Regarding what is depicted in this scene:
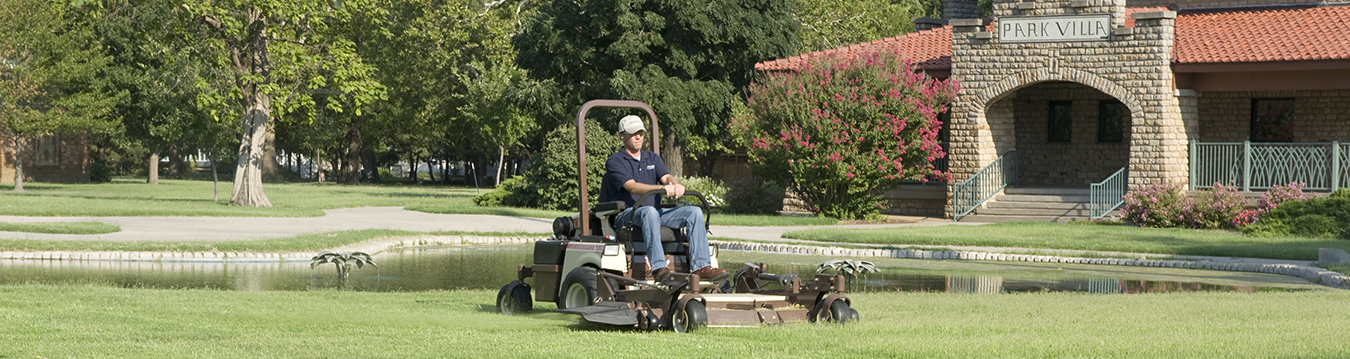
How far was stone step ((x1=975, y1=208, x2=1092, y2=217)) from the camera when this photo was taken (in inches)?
1109

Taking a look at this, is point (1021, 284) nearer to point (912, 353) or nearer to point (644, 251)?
point (644, 251)

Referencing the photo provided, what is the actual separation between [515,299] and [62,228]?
12358 millimetres

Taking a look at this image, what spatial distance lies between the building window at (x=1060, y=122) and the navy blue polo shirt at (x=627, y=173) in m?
22.8

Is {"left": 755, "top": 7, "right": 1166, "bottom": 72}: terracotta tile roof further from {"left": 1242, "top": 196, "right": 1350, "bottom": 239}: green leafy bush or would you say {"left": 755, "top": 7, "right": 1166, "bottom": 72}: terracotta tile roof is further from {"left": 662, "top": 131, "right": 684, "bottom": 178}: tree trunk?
{"left": 1242, "top": 196, "right": 1350, "bottom": 239}: green leafy bush

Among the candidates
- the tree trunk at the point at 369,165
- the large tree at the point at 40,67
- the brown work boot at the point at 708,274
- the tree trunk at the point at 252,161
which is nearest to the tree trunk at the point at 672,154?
the tree trunk at the point at 252,161

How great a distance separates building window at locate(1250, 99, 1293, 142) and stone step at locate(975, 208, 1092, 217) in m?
4.75

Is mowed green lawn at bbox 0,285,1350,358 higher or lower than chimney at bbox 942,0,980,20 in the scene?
lower

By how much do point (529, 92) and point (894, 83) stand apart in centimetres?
1380

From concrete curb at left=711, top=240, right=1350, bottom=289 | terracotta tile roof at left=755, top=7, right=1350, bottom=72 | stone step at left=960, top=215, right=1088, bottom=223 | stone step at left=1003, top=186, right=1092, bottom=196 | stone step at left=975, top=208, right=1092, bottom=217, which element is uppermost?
terracotta tile roof at left=755, top=7, right=1350, bottom=72

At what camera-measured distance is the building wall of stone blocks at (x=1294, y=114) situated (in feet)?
93.3

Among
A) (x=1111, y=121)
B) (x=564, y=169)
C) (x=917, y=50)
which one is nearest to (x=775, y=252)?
(x=564, y=169)

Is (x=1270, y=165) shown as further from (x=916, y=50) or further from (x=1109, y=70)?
(x=916, y=50)

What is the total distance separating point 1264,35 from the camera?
2811 cm

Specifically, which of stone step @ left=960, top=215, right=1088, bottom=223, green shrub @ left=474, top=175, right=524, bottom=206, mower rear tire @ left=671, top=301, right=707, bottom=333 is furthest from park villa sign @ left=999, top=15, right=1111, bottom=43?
mower rear tire @ left=671, top=301, right=707, bottom=333
